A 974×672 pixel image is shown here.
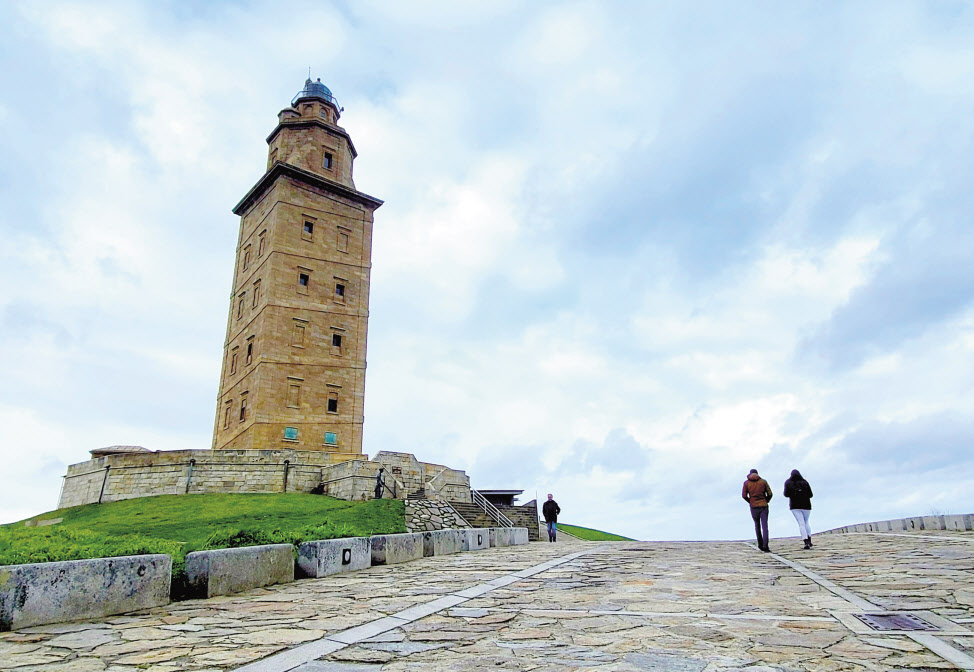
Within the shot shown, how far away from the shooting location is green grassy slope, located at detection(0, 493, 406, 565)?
856cm

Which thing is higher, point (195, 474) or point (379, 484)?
point (195, 474)

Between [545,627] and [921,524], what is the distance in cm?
1571

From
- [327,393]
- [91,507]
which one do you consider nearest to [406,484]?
[327,393]

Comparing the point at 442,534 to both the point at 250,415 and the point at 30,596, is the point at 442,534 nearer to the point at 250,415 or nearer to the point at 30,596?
the point at 30,596

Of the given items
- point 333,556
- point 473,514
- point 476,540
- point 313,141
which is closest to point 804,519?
point 476,540

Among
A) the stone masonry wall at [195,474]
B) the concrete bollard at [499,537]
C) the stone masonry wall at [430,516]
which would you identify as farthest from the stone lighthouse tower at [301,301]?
the concrete bollard at [499,537]

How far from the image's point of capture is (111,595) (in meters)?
6.09

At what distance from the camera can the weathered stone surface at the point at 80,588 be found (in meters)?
5.39

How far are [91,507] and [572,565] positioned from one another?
23747 millimetres

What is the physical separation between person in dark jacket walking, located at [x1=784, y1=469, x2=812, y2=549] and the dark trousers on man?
2.80 ft

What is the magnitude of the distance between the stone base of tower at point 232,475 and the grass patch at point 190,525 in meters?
1.06

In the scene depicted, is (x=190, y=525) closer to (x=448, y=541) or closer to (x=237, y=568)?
(x=448, y=541)

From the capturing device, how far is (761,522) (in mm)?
13531

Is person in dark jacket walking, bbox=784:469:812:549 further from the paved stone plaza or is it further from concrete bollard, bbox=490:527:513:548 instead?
concrete bollard, bbox=490:527:513:548
